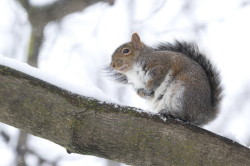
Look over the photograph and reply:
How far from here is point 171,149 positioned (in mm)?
1609

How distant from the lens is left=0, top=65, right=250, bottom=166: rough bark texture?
5.20 feet

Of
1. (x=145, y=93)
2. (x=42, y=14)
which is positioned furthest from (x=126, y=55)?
(x=42, y=14)

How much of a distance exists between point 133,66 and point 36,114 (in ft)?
3.09

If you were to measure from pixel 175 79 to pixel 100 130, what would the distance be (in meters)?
0.66

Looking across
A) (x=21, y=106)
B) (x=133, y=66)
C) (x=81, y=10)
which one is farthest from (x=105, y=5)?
(x=21, y=106)

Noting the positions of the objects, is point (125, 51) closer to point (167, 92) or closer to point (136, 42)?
point (136, 42)

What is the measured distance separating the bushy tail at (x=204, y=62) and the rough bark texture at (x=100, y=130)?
566mm

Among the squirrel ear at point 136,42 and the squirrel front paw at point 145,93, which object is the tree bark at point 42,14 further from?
the squirrel front paw at point 145,93

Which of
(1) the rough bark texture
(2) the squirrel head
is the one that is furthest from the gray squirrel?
(1) the rough bark texture

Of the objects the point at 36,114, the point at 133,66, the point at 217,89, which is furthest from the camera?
the point at 133,66

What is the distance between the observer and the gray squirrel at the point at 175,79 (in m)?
2.04

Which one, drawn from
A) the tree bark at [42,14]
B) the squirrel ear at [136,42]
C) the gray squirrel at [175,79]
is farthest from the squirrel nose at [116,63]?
the tree bark at [42,14]

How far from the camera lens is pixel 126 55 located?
8.15 feet

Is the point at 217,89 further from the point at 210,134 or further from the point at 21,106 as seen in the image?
the point at 21,106
